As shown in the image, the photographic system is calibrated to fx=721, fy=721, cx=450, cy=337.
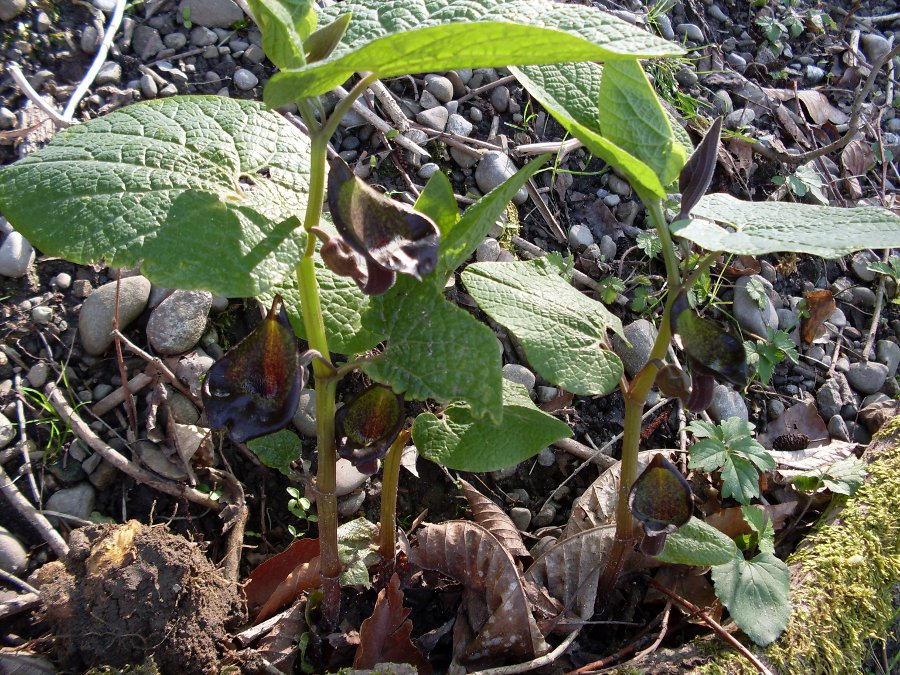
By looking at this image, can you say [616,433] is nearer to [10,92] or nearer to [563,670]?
[563,670]

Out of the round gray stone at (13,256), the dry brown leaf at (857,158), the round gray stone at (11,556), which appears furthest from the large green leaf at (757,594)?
the dry brown leaf at (857,158)

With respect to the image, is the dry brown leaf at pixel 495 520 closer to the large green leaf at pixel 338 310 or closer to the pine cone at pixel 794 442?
the large green leaf at pixel 338 310

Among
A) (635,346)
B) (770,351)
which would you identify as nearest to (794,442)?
(770,351)

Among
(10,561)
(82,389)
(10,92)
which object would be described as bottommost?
(10,561)

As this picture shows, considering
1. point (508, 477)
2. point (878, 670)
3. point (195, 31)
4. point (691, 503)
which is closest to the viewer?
point (691, 503)

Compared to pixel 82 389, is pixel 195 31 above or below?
above

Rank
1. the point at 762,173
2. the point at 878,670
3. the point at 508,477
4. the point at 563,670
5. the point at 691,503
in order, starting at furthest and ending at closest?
the point at 762,173 < the point at 508,477 < the point at 878,670 < the point at 563,670 < the point at 691,503

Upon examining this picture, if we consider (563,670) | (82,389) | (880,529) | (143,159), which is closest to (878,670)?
(880,529)

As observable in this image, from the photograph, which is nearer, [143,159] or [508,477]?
[143,159]
